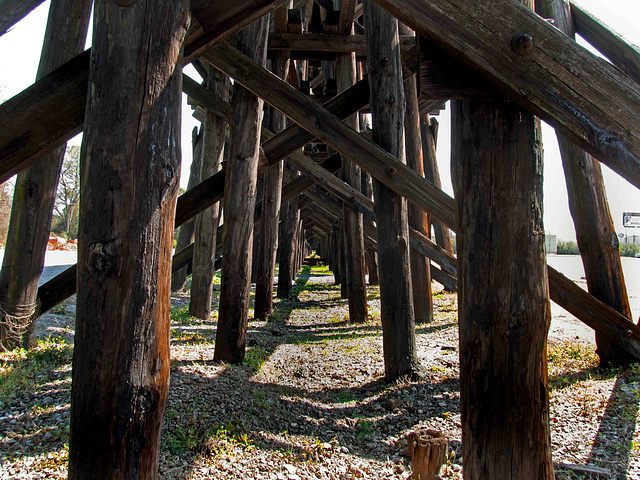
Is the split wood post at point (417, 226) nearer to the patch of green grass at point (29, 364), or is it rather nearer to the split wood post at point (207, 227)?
the split wood post at point (207, 227)

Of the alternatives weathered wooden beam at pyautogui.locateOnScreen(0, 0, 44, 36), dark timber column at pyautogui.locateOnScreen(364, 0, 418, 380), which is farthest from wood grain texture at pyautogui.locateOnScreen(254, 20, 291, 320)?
weathered wooden beam at pyautogui.locateOnScreen(0, 0, 44, 36)

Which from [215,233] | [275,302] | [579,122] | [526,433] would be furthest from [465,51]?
[275,302]

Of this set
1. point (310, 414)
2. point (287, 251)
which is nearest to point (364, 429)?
point (310, 414)

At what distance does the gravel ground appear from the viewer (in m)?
2.35

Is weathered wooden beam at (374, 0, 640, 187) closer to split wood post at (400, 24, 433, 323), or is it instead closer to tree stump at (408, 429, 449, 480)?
tree stump at (408, 429, 449, 480)

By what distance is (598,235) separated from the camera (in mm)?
3881

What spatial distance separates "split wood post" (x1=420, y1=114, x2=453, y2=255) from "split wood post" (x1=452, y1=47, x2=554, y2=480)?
663cm

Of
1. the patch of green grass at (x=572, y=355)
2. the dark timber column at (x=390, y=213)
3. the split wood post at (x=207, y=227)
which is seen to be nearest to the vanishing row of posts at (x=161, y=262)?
the dark timber column at (x=390, y=213)

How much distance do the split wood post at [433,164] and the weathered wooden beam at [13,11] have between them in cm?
639

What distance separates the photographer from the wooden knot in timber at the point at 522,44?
137 centimetres

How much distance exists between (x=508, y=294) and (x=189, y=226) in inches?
309

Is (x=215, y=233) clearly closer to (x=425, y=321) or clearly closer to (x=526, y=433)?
(x=425, y=321)

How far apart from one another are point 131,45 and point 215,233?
4944mm

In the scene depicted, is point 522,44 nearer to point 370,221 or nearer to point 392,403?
point 392,403
